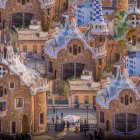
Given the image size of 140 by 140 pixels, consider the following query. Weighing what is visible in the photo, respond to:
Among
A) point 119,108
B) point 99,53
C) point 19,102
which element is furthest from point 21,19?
point 119,108

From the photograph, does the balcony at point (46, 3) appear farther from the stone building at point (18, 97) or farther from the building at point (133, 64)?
the stone building at point (18, 97)

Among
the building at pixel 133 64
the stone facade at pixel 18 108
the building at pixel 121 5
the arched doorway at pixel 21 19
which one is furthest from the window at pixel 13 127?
the building at pixel 121 5

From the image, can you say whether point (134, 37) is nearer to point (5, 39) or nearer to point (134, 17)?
point (134, 17)

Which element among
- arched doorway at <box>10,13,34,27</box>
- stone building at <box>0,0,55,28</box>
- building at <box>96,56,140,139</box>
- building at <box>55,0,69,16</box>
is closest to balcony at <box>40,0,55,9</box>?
stone building at <box>0,0,55,28</box>

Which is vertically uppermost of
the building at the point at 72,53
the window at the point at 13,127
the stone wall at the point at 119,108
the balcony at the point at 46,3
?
the balcony at the point at 46,3

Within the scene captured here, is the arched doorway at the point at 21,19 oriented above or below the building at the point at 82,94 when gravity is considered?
above

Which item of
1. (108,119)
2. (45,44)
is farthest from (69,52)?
(108,119)
